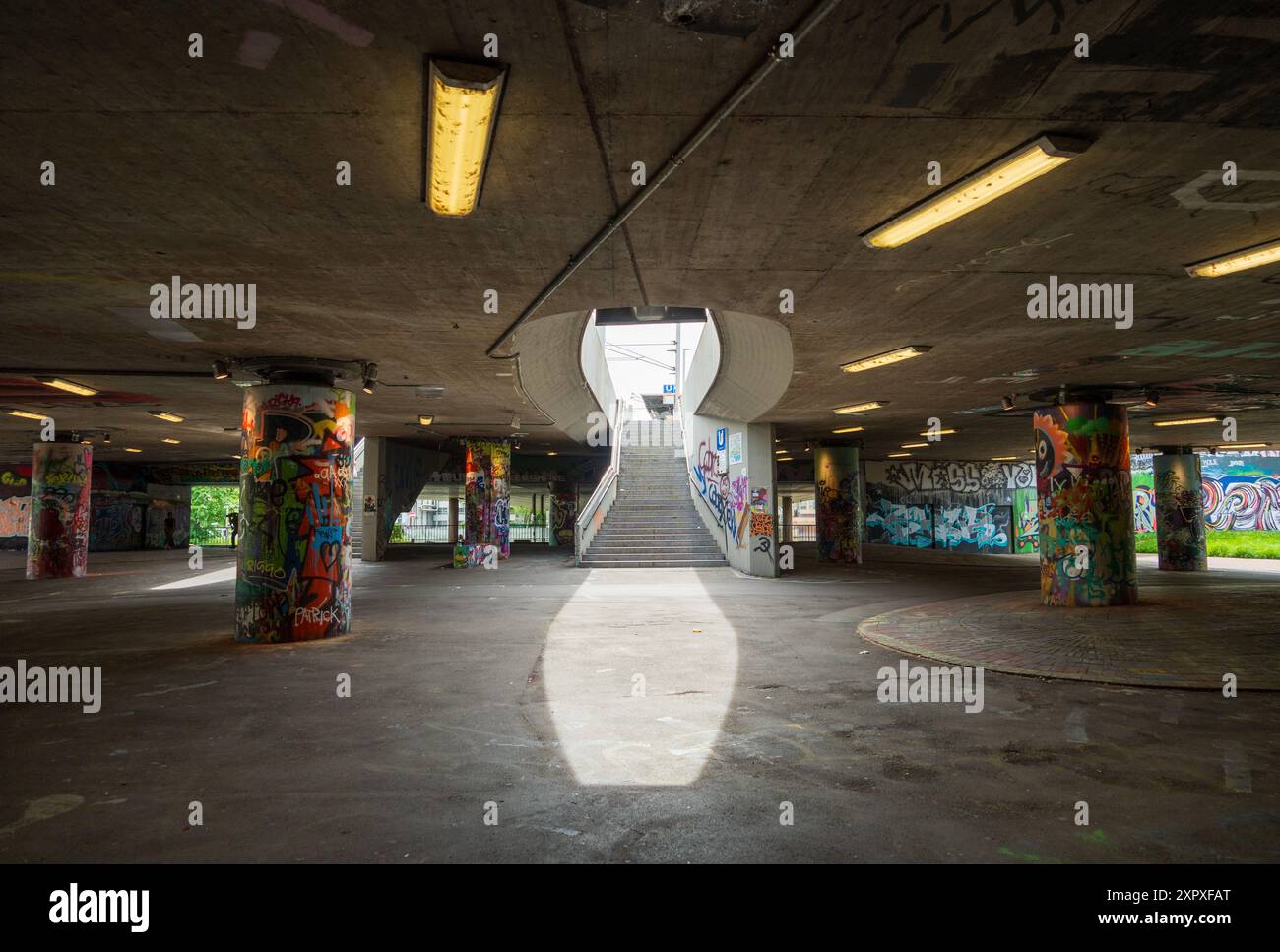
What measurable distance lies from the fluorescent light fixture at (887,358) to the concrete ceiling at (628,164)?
845mm

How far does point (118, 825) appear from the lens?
4.30m

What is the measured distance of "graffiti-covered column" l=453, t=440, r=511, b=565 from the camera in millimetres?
27172

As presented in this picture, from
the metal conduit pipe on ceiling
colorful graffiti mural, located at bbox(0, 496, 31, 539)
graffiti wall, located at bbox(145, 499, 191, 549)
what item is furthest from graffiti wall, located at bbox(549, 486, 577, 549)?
the metal conduit pipe on ceiling

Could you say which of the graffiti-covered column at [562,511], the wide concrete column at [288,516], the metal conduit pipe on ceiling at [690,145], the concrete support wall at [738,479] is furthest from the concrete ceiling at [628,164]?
the graffiti-covered column at [562,511]

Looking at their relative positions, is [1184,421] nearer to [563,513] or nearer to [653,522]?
[653,522]

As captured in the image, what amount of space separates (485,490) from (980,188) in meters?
23.4

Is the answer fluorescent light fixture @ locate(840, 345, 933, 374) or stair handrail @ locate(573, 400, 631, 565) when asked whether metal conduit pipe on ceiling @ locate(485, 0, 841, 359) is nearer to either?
fluorescent light fixture @ locate(840, 345, 933, 374)

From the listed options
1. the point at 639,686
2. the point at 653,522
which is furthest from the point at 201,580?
the point at 639,686

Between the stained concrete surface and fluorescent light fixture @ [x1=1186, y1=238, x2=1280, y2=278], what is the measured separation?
4.29 metres

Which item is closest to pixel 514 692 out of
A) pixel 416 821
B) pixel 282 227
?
pixel 416 821

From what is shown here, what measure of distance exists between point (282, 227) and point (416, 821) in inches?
198

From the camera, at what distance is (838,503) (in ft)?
86.2

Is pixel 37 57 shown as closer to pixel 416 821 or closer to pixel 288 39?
pixel 288 39
